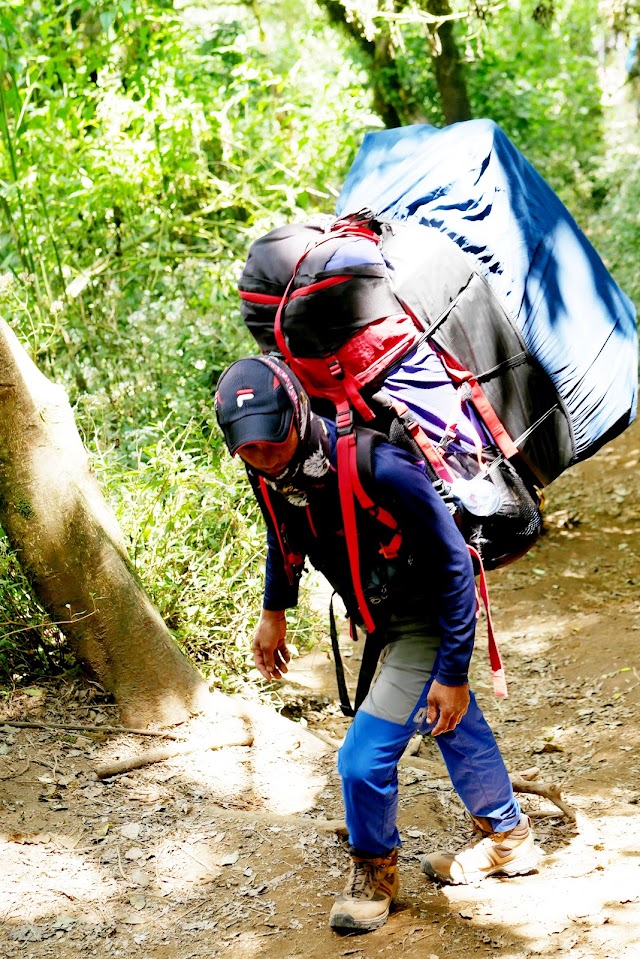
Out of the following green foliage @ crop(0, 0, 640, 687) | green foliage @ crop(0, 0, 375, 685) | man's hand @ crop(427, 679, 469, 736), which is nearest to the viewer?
man's hand @ crop(427, 679, 469, 736)

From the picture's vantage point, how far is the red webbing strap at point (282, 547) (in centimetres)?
274

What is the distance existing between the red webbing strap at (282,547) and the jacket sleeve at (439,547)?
1.28 feet

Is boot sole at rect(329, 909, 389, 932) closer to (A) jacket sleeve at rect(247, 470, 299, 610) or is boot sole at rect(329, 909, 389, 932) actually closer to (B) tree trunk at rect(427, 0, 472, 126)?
(A) jacket sleeve at rect(247, 470, 299, 610)

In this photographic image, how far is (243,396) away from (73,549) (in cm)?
150

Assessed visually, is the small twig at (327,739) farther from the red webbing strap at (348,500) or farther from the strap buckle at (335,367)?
the strap buckle at (335,367)

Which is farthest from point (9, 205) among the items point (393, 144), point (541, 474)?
point (541, 474)

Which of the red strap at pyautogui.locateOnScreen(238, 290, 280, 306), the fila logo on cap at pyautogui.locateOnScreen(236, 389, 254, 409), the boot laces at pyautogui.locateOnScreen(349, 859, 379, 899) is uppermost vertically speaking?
the red strap at pyautogui.locateOnScreen(238, 290, 280, 306)

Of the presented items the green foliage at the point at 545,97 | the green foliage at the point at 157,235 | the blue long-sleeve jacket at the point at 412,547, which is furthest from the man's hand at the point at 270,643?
the green foliage at the point at 545,97

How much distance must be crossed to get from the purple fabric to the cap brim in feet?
1.37

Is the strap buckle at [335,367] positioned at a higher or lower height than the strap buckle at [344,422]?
higher

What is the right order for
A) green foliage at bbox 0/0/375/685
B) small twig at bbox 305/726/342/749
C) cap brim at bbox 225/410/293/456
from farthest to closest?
green foliage at bbox 0/0/375/685, small twig at bbox 305/726/342/749, cap brim at bbox 225/410/293/456

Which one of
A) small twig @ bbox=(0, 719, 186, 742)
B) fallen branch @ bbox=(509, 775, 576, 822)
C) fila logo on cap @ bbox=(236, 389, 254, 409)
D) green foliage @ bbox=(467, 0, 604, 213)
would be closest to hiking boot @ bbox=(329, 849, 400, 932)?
fallen branch @ bbox=(509, 775, 576, 822)

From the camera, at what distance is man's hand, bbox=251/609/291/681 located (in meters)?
3.11

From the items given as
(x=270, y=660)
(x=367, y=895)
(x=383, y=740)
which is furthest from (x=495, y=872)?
(x=270, y=660)
